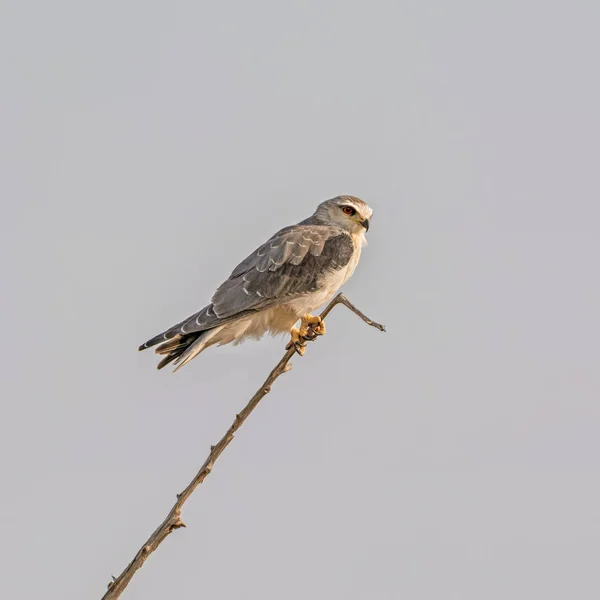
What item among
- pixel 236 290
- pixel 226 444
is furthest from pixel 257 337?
pixel 226 444

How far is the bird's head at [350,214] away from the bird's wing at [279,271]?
0.34 meters

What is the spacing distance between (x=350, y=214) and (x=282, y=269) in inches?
50.0

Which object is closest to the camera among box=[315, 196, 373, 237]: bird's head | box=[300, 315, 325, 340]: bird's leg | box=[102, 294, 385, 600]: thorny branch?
box=[102, 294, 385, 600]: thorny branch

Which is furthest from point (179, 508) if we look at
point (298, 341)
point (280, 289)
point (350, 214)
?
point (350, 214)

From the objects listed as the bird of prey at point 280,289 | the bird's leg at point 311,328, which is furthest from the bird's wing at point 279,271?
the bird's leg at point 311,328

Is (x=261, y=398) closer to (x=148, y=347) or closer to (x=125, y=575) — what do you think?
(x=125, y=575)

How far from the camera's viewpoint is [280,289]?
29.1ft

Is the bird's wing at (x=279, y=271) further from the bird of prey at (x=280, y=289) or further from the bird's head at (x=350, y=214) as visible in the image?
the bird's head at (x=350, y=214)

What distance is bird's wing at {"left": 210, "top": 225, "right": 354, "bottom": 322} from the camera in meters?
8.77

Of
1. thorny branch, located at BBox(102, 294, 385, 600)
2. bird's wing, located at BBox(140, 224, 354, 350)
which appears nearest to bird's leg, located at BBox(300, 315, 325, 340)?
bird's wing, located at BBox(140, 224, 354, 350)

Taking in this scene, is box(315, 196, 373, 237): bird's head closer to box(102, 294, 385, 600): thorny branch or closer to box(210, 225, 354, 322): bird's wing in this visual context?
box(210, 225, 354, 322): bird's wing

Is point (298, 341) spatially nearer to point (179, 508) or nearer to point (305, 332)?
point (305, 332)

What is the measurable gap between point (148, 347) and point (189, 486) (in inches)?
149

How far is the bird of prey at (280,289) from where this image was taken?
8.48 metres
